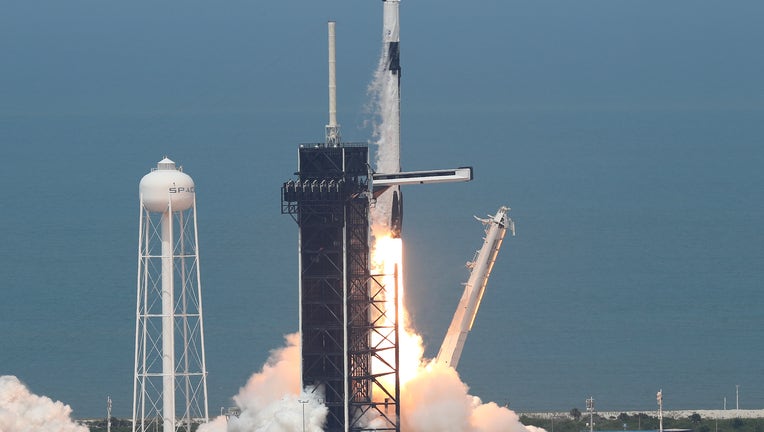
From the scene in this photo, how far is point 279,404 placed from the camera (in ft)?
290

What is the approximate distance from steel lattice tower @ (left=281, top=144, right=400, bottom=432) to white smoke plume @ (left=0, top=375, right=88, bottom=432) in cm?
1011

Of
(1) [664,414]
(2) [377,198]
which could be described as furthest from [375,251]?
(1) [664,414]

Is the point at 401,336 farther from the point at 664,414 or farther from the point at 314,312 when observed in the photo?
the point at 664,414

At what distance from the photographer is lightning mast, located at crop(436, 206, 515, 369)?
300ft

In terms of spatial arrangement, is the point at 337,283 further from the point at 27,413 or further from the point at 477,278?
the point at 27,413

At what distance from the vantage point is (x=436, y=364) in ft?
303

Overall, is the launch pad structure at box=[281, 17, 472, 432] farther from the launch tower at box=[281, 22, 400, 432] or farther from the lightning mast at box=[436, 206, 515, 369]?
the lightning mast at box=[436, 206, 515, 369]

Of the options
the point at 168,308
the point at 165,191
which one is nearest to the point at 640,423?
the point at 168,308

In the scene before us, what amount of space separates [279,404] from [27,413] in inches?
395

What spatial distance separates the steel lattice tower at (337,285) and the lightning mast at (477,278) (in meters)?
4.68

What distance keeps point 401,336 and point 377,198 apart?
5.43 metres

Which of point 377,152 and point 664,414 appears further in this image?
point 664,414

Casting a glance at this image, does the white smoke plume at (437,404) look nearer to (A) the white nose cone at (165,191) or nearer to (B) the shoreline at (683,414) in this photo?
(A) the white nose cone at (165,191)

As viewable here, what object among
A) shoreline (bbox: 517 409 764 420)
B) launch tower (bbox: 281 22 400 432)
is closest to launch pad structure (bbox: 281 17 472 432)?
launch tower (bbox: 281 22 400 432)
